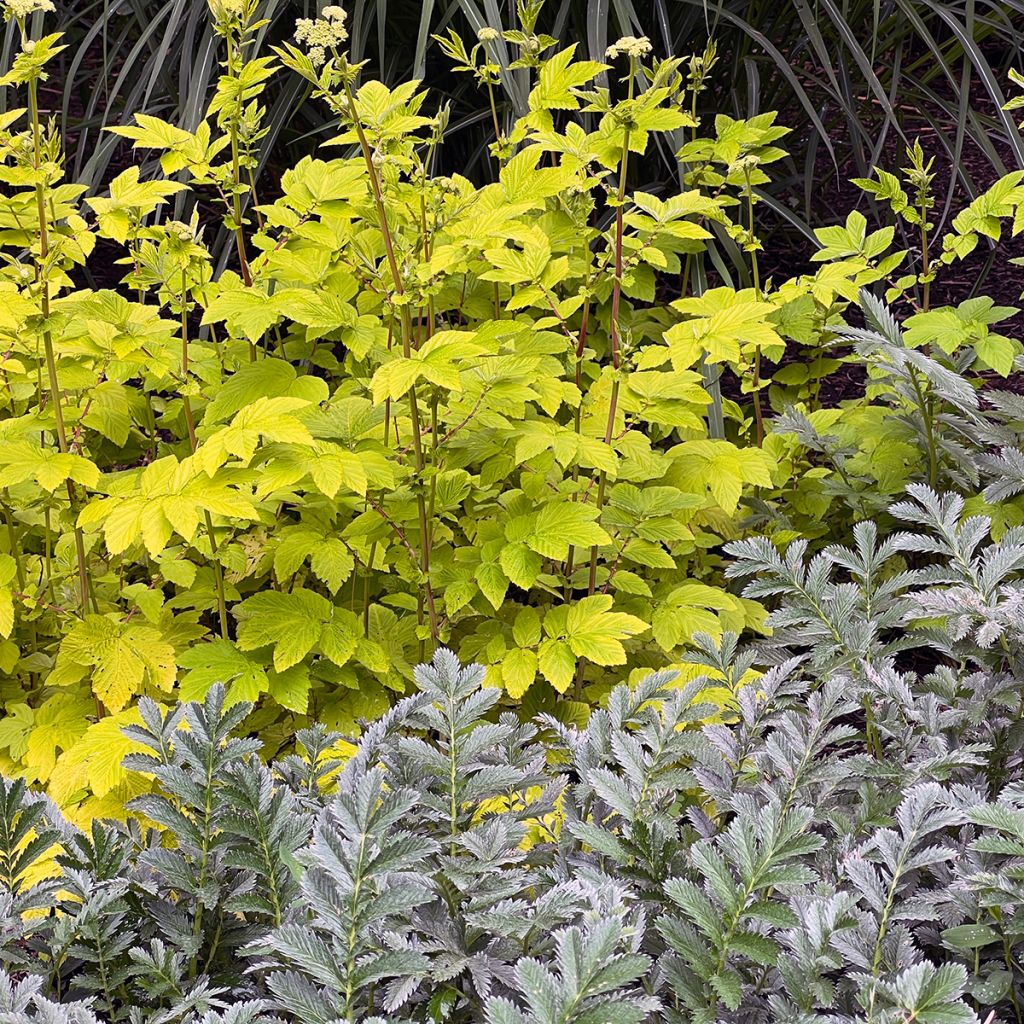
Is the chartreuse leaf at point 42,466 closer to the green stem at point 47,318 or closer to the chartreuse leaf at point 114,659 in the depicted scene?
the green stem at point 47,318

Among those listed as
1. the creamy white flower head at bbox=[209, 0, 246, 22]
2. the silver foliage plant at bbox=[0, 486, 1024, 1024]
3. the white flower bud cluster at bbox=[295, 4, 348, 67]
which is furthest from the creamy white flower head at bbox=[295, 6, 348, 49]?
the silver foliage plant at bbox=[0, 486, 1024, 1024]

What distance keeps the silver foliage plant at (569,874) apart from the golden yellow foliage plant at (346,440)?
56 centimetres

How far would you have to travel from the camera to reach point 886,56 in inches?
152

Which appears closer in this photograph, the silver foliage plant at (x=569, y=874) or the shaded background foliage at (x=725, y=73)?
the silver foliage plant at (x=569, y=874)

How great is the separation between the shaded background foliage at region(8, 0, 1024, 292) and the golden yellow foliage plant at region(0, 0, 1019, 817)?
0.77 meters

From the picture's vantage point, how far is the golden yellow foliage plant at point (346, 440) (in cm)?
179

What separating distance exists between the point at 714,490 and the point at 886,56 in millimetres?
2439

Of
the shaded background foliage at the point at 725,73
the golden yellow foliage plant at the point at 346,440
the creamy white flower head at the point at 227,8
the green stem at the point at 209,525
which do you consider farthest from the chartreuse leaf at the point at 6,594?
the shaded background foliage at the point at 725,73

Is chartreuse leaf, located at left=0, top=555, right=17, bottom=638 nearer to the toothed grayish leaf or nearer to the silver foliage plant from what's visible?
the silver foliage plant

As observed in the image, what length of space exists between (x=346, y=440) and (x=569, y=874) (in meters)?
0.99

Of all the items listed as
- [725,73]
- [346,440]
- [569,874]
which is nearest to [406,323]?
[346,440]

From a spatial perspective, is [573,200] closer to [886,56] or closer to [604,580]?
[604,580]

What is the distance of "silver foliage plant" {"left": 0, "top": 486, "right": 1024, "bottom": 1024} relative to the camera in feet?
2.83

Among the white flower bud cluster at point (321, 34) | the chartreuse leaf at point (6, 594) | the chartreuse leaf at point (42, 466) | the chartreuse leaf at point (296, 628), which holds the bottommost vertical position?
the chartreuse leaf at point (296, 628)
